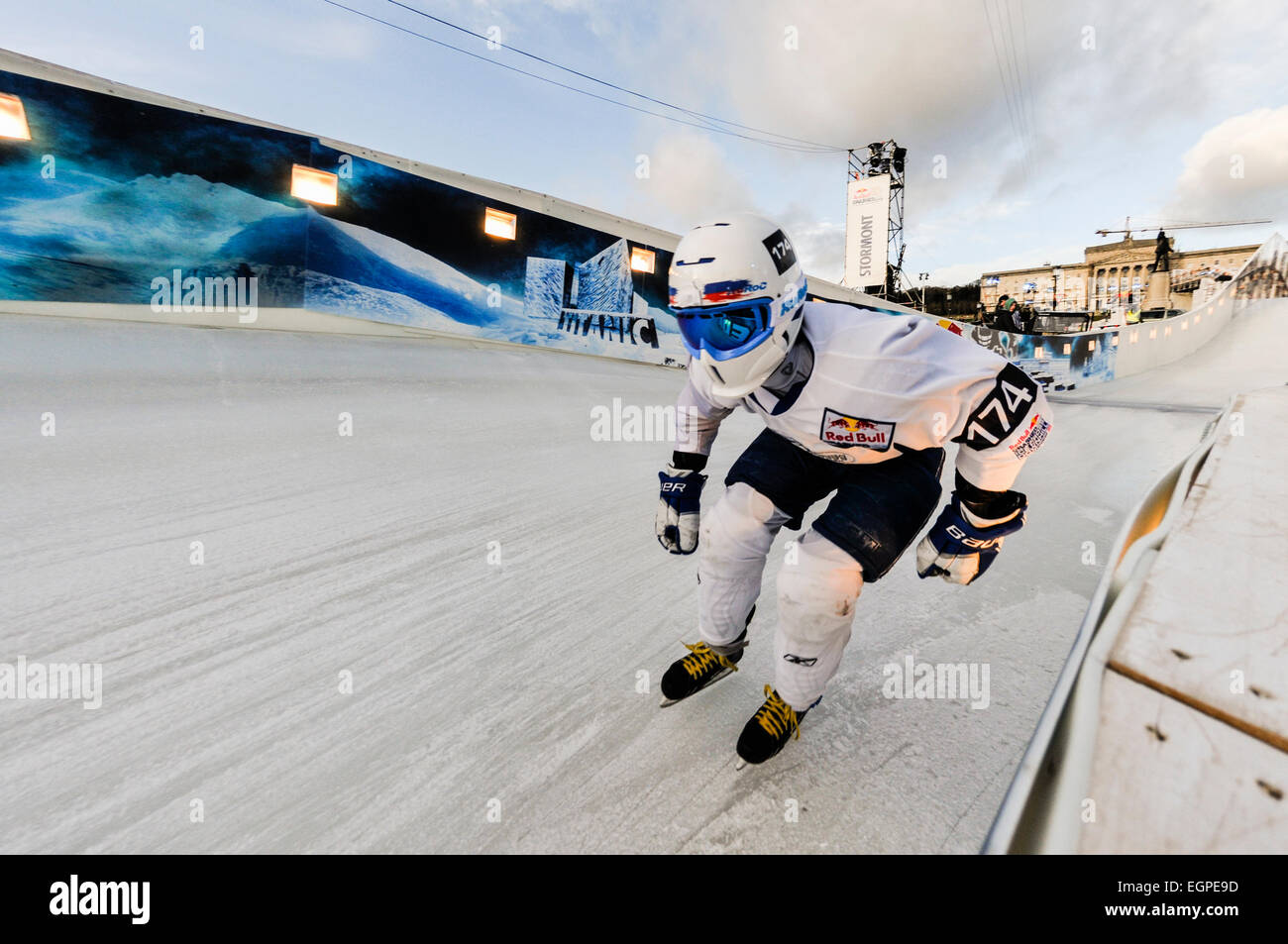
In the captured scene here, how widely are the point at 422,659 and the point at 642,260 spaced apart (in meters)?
11.0

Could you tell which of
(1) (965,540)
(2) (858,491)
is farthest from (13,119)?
(1) (965,540)

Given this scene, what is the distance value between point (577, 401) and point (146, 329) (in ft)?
17.0

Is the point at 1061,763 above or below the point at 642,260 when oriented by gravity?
below

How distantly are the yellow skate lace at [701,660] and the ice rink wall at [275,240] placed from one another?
7167 mm

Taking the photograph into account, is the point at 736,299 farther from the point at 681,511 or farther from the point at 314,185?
the point at 314,185

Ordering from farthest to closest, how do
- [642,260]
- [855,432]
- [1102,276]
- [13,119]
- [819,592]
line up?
1. [1102,276]
2. [642,260]
3. [13,119]
4. [855,432]
5. [819,592]

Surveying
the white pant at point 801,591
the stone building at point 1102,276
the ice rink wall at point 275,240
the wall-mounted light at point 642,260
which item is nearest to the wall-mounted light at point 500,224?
the ice rink wall at point 275,240

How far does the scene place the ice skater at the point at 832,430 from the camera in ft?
4.65

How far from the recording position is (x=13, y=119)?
19.5ft

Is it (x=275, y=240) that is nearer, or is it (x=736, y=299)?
(x=736, y=299)

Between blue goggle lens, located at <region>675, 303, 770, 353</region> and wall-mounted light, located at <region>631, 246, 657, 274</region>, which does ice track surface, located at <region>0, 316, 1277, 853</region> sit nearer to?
blue goggle lens, located at <region>675, 303, 770, 353</region>

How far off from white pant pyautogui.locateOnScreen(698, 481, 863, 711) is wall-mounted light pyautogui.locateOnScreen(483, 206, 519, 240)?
9484 mm

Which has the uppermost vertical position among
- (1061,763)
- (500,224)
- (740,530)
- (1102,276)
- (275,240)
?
(1102,276)
